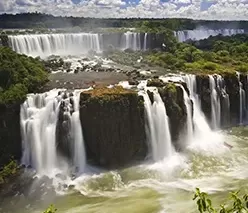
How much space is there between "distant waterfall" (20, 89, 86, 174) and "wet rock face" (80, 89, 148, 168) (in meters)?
0.56

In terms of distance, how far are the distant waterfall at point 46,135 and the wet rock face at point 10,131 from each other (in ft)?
1.08

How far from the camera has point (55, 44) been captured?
4838 cm

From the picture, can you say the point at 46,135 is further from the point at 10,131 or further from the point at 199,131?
the point at 199,131

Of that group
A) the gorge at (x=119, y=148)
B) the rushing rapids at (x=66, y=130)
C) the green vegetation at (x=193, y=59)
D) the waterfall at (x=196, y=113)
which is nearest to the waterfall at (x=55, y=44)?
the green vegetation at (x=193, y=59)

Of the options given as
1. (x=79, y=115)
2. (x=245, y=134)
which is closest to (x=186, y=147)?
(x=245, y=134)

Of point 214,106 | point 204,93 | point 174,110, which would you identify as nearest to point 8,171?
point 174,110

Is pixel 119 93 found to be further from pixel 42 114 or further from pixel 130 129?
pixel 42 114

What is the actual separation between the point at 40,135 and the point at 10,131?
6.33ft

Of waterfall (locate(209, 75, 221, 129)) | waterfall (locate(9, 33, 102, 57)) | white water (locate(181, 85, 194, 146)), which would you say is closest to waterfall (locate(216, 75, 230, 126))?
waterfall (locate(209, 75, 221, 129))

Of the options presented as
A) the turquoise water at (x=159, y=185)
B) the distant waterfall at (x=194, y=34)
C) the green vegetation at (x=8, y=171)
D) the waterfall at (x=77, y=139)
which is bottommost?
the turquoise water at (x=159, y=185)

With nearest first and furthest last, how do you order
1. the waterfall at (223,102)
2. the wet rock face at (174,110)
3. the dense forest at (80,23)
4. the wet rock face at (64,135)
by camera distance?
the wet rock face at (64,135) < the wet rock face at (174,110) < the waterfall at (223,102) < the dense forest at (80,23)

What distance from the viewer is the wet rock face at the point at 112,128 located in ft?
79.6

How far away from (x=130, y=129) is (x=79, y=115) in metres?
3.58

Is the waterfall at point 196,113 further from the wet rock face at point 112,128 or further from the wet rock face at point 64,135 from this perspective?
the wet rock face at point 64,135
